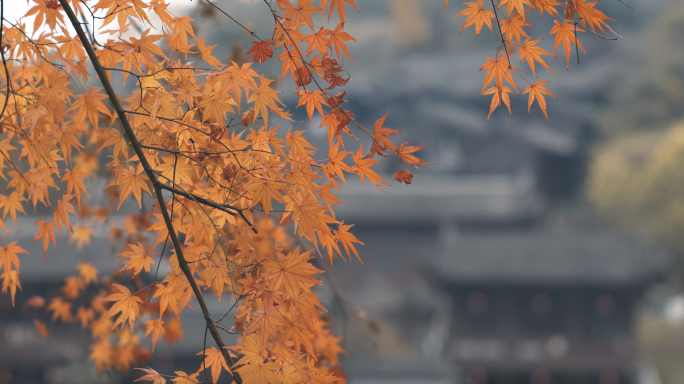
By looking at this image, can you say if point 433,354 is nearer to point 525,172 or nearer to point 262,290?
point 525,172

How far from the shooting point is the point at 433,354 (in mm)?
12609

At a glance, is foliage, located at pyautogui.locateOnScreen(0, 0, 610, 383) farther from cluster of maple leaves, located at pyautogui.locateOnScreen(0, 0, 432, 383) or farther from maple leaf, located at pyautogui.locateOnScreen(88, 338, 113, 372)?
maple leaf, located at pyautogui.locateOnScreen(88, 338, 113, 372)

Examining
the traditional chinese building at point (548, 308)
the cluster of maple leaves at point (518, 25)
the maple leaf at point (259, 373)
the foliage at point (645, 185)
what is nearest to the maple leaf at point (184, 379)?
the maple leaf at point (259, 373)

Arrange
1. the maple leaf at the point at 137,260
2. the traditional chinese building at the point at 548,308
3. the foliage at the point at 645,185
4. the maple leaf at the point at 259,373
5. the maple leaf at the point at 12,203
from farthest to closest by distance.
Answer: the foliage at the point at 645,185 → the traditional chinese building at the point at 548,308 → the maple leaf at the point at 12,203 → the maple leaf at the point at 137,260 → the maple leaf at the point at 259,373

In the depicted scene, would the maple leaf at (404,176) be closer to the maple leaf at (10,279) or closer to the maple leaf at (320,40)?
the maple leaf at (320,40)

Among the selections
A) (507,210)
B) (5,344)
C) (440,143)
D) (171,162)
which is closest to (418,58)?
(440,143)

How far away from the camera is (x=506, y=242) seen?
40.7ft

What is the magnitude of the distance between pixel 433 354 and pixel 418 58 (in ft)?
41.1

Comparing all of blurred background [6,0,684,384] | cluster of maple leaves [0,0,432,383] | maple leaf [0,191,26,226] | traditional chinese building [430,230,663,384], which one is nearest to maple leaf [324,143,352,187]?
cluster of maple leaves [0,0,432,383]

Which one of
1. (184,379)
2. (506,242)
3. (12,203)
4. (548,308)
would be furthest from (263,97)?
(506,242)

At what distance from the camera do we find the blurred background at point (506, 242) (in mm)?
10781

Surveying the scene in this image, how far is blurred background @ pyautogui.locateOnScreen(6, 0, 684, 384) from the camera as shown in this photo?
10.8 metres

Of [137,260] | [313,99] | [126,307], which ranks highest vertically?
[313,99]

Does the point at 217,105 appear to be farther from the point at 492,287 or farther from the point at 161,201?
the point at 492,287
